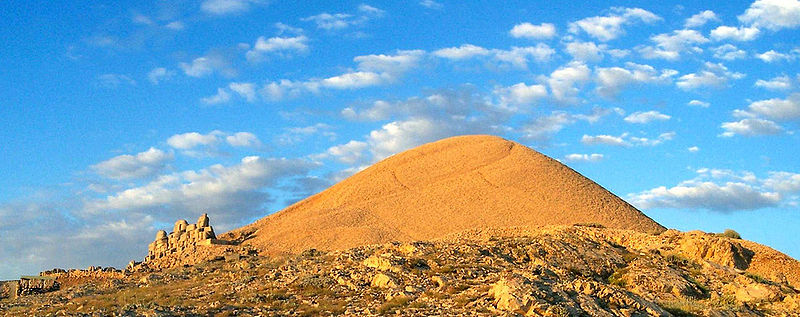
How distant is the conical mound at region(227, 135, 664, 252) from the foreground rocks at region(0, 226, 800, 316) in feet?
21.9

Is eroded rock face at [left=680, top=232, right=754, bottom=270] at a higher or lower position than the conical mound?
lower

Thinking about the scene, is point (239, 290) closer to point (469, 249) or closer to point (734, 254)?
point (469, 249)

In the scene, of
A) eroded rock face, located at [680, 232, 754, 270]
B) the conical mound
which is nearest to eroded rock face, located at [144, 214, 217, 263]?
the conical mound

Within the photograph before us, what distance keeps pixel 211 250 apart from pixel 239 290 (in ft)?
45.1

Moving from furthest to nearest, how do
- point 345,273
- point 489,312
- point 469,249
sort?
point 469,249 → point 345,273 → point 489,312

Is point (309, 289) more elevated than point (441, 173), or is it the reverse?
point (441, 173)

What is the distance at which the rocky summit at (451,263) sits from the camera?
50.4 ft

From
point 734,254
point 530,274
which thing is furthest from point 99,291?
point 734,254

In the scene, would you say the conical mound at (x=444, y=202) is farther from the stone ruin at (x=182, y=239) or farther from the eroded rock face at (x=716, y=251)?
the eroded rock face at (x=716, y=251)

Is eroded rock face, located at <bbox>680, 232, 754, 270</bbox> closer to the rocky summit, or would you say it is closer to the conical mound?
the rocky summit

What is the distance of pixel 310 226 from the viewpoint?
32.6 meters

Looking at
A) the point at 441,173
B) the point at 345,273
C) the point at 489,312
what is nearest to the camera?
the point at 489,312

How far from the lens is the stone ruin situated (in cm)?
3341

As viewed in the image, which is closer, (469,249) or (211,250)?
(469,249)
